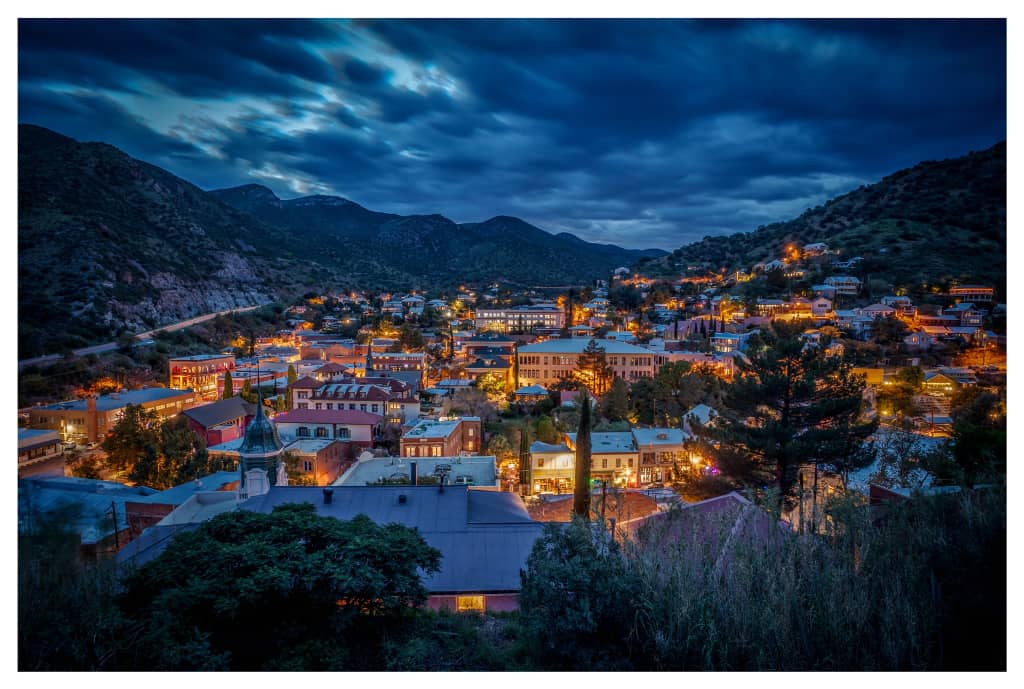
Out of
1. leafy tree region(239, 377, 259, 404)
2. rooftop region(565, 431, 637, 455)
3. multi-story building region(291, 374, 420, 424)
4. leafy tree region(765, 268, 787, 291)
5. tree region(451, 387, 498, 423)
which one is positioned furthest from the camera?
leafy tree region(765, 268, 787, 291)

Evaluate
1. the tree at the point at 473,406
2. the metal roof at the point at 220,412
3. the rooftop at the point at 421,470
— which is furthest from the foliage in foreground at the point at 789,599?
the metal roof at the point at 220,412

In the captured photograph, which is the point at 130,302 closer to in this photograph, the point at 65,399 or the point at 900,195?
the point at 65,399

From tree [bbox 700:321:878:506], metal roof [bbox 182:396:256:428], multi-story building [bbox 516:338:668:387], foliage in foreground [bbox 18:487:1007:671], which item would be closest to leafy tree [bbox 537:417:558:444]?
tree [bbox 700:321:878:506]

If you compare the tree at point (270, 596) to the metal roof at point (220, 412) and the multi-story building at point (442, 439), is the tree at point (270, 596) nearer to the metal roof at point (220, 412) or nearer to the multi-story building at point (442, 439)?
the multi-story building at point (442, 439)

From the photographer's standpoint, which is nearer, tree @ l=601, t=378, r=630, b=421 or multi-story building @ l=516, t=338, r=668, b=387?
tree @ l=601, t=378, r=630, b=421

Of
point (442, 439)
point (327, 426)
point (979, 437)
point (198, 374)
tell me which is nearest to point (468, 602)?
point (979, 437)

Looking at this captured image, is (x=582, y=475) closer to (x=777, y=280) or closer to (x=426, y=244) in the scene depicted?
(x=777, y=280)

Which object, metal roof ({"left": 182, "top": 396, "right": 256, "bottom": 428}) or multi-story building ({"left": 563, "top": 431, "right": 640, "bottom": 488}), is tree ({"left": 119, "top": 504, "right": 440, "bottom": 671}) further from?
metal roof ({"left": 182, "top": 396, "right": 256, "bottom": 428})
